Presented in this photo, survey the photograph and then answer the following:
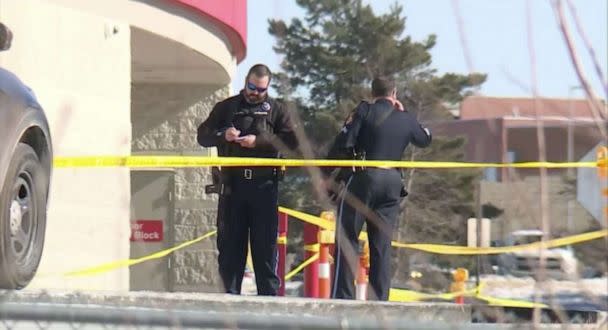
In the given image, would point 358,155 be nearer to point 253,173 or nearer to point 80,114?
point 253,173

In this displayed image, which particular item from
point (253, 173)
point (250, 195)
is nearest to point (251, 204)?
point (250, 195)

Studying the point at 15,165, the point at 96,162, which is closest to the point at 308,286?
the point at 96,162

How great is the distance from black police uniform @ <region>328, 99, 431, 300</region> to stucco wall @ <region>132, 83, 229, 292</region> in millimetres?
4794

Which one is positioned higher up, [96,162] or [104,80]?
[104,80]

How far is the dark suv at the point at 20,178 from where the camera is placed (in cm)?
539

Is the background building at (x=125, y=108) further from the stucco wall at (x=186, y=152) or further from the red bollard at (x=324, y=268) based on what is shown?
the red bollard at (x=324, y=268)

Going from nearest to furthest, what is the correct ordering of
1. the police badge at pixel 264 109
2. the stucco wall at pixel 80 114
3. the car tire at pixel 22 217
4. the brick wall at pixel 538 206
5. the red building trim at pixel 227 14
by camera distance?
the brick wall at pixel 538 206 → the car tire at pixel 22 217 → the police badge at pixel 264 109 → the stucco wall at pixel 80 114 → the red building trim at pixel 227 14

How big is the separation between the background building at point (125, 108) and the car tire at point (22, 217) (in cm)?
85

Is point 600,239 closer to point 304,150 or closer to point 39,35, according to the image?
point 304,150

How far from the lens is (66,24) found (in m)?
8.55

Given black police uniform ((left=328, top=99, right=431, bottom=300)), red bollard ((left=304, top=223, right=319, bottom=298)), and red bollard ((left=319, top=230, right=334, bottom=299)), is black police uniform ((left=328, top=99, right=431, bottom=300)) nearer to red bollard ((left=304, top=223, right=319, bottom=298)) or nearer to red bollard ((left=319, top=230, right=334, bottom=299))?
red bollard ((left=319, top=230, right=334, bottom=299))

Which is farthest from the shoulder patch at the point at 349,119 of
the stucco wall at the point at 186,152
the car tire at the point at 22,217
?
the stucco wall at the point at 186,152

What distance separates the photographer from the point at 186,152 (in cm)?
1203

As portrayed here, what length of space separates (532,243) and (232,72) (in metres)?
9.66
